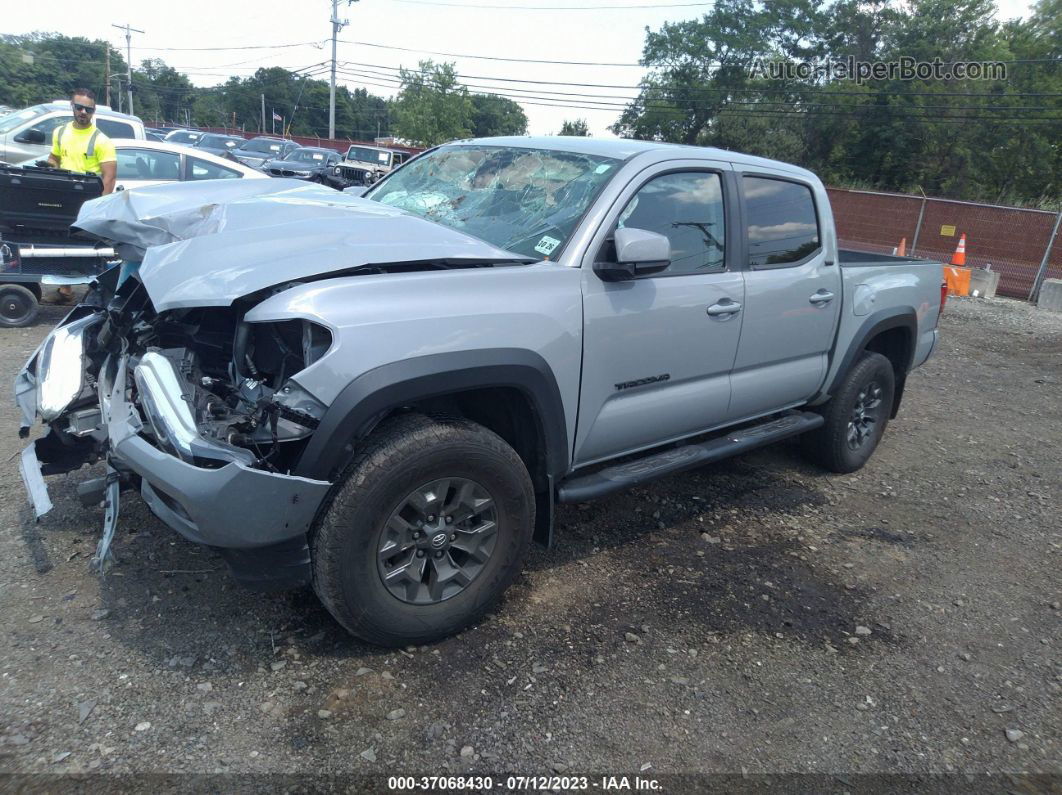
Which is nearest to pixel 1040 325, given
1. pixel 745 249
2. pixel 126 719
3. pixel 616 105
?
pixel 745 249

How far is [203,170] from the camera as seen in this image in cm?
940

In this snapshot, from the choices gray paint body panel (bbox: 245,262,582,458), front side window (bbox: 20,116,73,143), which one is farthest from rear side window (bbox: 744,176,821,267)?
front side window (bbox: 20,116,73,143)

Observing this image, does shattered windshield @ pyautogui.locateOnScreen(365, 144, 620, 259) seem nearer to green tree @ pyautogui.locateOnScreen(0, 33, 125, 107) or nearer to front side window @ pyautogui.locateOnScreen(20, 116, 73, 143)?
front side window @ pyautogui.locateOnScreen(20, 116, 73, 143)

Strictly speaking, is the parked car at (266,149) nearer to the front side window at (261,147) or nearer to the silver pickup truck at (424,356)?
the front side window at (261,147)

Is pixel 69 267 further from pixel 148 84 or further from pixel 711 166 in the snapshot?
pixel 148 84

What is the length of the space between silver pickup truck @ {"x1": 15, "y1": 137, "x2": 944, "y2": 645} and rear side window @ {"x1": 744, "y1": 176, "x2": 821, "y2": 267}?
0.07 ft

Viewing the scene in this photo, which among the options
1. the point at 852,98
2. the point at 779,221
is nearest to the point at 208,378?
the point at 779,221

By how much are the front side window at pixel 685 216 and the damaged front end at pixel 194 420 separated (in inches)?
65.1

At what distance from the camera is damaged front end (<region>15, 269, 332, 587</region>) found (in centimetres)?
246

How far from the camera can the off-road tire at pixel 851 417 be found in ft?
16.3

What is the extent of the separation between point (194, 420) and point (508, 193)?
5.98 feet

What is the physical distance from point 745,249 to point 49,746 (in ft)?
11.6

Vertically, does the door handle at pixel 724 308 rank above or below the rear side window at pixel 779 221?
below

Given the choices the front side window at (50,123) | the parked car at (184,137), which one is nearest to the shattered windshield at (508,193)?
the front side window at (50,123)
